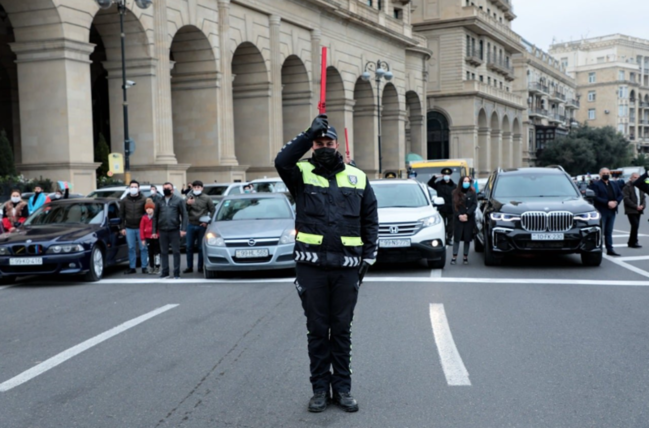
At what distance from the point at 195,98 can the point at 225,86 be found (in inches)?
58.0

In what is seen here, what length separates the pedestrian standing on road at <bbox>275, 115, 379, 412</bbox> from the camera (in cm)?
509

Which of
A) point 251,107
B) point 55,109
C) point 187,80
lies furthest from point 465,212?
point 251,107

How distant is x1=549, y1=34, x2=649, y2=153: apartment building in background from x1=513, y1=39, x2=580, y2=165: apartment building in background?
26.2m

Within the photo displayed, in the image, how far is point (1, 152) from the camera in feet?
77.6

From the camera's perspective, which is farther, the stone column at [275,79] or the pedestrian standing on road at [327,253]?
the stone column at [275,79]

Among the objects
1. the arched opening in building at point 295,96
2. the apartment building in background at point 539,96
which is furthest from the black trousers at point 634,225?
the apartment building in background at point 539,96

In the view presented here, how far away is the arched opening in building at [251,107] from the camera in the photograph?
125 feet

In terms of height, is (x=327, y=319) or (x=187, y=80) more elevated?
(x=187, y=80)

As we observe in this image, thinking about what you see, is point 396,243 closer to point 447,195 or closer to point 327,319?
point 447,195

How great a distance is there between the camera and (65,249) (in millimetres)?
12258

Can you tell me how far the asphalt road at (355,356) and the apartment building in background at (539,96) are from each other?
8964 centimetres

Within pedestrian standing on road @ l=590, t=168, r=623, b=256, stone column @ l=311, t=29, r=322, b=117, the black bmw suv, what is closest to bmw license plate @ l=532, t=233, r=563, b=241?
the black bmw suv

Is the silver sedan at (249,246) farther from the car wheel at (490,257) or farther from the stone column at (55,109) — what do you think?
the stone column at (55,109)

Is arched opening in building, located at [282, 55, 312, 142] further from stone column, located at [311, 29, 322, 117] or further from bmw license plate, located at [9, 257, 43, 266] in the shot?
bmw license plate, located at [9, 257, 43, 266]
